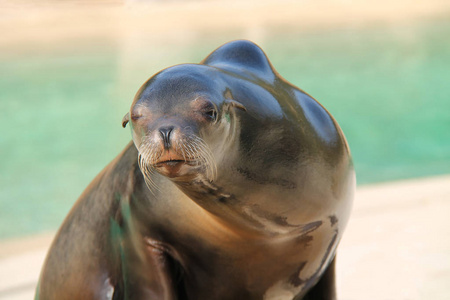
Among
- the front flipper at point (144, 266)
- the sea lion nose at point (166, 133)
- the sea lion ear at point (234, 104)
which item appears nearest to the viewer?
the sea lion nose at point (166, 133)

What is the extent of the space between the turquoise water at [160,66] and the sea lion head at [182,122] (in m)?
5.41

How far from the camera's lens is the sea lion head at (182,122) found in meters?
1.21

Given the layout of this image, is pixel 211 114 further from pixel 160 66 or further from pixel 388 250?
pixel 160 66

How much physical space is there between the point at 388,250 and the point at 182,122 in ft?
6.85

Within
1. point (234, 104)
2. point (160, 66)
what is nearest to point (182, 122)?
point (234, 104)

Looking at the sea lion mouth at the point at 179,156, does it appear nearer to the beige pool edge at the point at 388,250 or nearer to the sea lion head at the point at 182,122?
the sea lion head at the point at 182,122

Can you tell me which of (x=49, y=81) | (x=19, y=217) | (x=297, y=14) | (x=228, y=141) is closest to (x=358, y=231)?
(x=228, y=141)

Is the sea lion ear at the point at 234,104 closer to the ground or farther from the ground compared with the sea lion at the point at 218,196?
farther from the ground

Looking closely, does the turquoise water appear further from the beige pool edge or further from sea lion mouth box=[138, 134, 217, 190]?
sea lion mouth box=[138, 134, 217, 190]

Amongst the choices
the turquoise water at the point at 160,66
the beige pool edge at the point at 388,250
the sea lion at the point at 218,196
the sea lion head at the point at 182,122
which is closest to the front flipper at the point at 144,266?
the sea lion at the point at 218,196

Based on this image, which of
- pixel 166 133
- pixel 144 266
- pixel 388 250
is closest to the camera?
pixel 166 133

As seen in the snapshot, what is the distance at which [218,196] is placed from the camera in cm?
143

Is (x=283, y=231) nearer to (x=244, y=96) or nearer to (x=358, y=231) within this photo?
(x=244, y=96)

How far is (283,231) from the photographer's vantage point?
1.57 m
